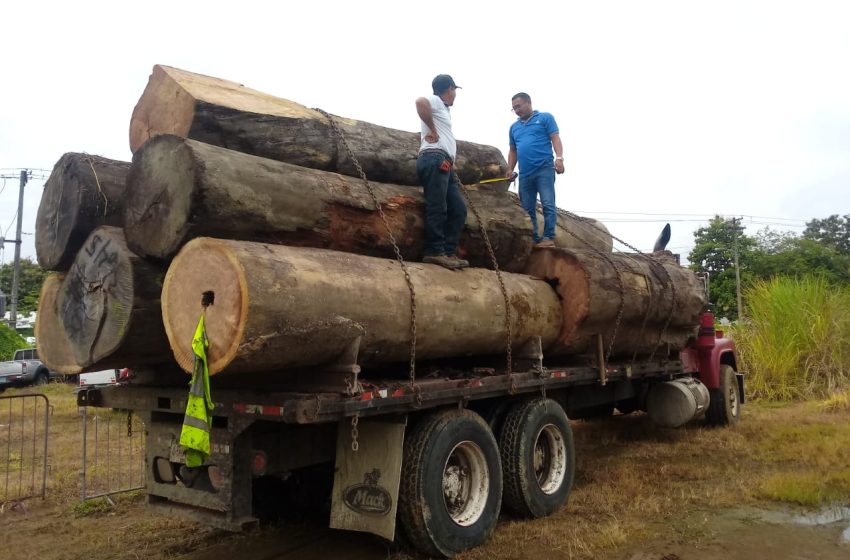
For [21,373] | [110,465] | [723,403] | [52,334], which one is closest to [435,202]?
[52,334]

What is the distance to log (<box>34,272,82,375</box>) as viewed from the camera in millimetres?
4824

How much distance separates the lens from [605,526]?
547 centimetres

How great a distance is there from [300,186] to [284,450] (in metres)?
1.72

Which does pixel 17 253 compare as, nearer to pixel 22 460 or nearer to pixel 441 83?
pixel 22 460

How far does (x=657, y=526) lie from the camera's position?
5.55 m

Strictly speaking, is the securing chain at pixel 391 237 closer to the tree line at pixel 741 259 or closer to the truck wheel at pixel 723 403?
the truck wheel at pixel 723 403

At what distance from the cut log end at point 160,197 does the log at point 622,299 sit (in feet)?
12.4

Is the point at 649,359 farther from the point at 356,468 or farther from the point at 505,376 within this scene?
the point at 356,468

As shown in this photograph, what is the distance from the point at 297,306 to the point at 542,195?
451 centimetres

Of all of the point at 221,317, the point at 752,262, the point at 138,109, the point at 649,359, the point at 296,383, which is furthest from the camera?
the point at 752,262

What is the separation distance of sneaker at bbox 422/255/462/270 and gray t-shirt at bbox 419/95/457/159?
906 mm

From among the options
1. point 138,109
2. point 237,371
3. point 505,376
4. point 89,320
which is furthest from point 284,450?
point 138,109

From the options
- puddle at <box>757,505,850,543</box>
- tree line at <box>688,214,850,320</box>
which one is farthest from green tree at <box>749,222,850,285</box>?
puddle at <box>757,505,850,543</box>

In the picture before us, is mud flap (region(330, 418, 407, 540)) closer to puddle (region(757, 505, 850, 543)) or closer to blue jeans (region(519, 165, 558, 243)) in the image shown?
puddle (region(757, 505, 850, 543))
